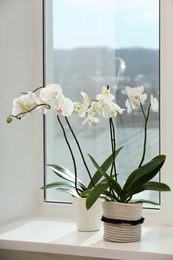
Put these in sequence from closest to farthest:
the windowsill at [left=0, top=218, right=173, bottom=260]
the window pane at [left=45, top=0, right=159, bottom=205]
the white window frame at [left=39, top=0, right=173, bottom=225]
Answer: the windowsill at [left=0, top=218, right=173, bottom=260] < the white window frame at [left=39, top=0, right=173, bottom=225] < the window pane at [left=45, top=0, right=159, bottom=205]

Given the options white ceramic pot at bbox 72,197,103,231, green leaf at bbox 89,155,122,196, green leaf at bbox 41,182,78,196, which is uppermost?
green leaf at bbox 89,155,122,196

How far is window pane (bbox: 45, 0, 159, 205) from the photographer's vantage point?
2137 mm

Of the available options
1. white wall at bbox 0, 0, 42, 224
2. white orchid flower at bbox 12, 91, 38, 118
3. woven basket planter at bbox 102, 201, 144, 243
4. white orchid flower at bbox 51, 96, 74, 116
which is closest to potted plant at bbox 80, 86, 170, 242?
woven basket planter at bbox 102, 201, 144, 243

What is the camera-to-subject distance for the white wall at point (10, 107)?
2121 millimetres

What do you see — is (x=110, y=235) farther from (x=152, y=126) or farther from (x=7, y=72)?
(x=7, y=72)

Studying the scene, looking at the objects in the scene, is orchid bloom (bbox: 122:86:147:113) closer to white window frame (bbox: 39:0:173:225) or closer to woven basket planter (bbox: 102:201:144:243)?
white window frame (bbox: 39:0:173:225)

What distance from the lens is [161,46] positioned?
205cm

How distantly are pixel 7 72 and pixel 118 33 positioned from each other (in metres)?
0.48

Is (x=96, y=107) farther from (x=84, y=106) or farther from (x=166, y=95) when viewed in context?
(x=166, y=95)

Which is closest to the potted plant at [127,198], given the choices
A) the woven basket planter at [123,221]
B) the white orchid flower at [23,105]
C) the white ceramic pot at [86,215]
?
the woven basket planter at [123,221]

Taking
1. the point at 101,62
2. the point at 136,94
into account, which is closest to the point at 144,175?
the point at 136,94

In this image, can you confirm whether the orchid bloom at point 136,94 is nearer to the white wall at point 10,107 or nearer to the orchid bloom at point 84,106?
the orchid bloom at point 84,106

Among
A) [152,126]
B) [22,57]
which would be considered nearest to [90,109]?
[152,126]

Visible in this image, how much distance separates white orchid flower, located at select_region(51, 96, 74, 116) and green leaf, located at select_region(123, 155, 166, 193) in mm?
326
